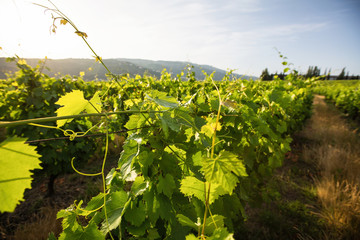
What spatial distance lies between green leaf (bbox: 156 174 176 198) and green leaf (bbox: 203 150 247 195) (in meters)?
0.36

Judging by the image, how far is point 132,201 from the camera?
3.25ft

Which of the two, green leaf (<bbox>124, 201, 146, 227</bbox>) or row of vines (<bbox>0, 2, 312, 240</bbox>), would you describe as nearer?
row of vines (<bbox>0, 2, 312, 240</bbox>)

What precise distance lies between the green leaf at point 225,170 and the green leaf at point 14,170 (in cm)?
48

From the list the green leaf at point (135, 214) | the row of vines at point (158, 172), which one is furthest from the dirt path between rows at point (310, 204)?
the green leaf at point (135, 214)

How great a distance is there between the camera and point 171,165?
0.95 m

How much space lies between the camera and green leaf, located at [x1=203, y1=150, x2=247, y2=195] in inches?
24.4

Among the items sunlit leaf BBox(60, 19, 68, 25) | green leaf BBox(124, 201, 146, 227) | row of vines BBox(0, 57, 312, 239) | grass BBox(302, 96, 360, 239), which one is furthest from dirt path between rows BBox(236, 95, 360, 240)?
sunlit leaf BBox(60, 19, 68, 25)

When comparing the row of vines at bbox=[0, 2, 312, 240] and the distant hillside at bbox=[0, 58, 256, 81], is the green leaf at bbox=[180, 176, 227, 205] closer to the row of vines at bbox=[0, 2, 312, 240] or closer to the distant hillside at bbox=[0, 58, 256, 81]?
the row of vines at bbox=[0, 2, 312, 240]

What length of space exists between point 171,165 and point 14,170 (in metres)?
0.64

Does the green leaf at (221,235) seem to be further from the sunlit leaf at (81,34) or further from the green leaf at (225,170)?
the sunlit leaf at (81,34)

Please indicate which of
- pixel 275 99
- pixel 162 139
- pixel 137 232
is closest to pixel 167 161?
pixel 162 139

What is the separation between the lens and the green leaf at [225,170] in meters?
0.62

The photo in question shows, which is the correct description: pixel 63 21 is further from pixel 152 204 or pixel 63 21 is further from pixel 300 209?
pixel 300 209

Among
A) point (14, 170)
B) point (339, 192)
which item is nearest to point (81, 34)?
point (14, 170)
